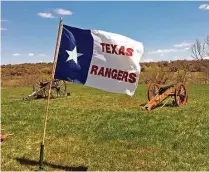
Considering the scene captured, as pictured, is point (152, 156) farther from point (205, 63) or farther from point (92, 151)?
point (205, 63)

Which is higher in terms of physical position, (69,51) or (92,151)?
(69,51)

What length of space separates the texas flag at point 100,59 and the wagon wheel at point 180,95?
1020 cm

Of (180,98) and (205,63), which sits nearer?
(180,98)

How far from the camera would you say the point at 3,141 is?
1012 cm

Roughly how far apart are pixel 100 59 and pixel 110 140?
3.12 meters

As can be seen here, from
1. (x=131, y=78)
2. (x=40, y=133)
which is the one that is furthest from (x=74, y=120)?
(x=131, y=78)

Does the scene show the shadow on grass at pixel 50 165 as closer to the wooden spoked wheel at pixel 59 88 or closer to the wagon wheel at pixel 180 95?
the wagon wheel at pixel 180 95

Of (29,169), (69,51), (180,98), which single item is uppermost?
(69,51)

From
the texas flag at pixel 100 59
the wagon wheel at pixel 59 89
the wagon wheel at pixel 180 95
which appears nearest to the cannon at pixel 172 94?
the wagon wheel at pixel 180 95

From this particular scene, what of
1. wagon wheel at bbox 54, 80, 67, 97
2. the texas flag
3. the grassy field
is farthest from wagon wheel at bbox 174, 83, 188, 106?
the texas flag

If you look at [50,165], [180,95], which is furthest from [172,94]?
[50,165]

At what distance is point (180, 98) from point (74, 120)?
6.88 metres

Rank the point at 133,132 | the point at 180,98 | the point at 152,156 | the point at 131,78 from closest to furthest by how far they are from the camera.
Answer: the point at 131,78, the point at 152,156, the point at 133,132, the point at 180,98

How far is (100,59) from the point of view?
756 cm
